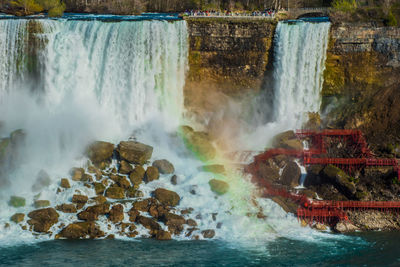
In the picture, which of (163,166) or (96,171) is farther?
(163,166)

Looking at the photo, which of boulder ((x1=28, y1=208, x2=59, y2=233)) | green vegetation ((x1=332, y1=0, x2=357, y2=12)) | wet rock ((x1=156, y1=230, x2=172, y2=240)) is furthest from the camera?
green vegetation ((x1=332, y1=0, x2=357, y2=12))

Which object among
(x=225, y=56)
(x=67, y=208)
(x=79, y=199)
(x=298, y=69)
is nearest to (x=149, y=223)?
(x=79, y=199)

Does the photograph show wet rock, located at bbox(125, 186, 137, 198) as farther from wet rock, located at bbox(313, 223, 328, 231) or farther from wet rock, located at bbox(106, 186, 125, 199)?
wet rock, located at bbox(313, 223, 328, 231)

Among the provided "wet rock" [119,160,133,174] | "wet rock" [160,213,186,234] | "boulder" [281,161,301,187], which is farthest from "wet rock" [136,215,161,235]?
"boulder" [281,161,301,187]

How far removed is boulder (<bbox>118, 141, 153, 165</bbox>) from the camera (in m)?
37.4

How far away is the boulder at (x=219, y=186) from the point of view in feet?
116

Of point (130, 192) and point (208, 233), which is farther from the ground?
point (130, 192)

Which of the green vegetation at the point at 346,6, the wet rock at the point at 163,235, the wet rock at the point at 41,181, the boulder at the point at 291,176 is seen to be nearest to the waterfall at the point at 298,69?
the green vegetation at the point at 346,6

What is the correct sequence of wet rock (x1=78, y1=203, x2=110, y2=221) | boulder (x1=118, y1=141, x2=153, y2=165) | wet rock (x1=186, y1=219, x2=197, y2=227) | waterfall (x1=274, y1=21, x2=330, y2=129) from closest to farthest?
wet rock (x1=78, y1=203, x2=110, y2=221) < wet rock (x1=186, y1=219, x2=197, y2=227) < boulder (x1=118, y1=141, x2=153, y2=165) < waterfall (x1=274, y1=21, x2=330, y2=129)

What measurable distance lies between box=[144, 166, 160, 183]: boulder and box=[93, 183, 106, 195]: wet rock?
3.08 m

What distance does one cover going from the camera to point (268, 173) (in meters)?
37.1

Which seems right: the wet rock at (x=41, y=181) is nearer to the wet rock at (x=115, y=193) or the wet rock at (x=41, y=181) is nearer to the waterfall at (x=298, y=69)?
the wet rock at (x=115, y=193)

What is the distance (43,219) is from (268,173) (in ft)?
50.4

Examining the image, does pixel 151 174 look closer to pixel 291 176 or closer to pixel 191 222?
pixel 191 222
